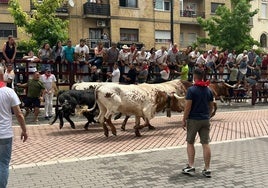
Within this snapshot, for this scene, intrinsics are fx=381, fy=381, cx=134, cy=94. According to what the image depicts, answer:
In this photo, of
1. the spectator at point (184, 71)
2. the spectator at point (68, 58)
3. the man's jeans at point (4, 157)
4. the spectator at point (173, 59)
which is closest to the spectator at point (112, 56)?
the spectator at point (68, 58)

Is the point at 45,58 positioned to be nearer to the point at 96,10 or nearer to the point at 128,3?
the point at 96,10

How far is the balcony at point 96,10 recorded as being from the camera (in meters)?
34.9

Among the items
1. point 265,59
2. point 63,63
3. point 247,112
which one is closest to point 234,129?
point 247,112

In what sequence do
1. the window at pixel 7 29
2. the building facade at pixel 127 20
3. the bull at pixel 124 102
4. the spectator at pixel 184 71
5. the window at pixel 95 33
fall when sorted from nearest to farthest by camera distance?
the bull at pixel 124 102 < the spectator at pixel 184 71 < the window at pixel 7 29 < the building facade at pixel 127 20 < the window at pixel 95 33

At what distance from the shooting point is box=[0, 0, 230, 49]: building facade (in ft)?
112

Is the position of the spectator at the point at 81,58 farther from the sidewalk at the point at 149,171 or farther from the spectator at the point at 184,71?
the sidewalk at the point at 149,171

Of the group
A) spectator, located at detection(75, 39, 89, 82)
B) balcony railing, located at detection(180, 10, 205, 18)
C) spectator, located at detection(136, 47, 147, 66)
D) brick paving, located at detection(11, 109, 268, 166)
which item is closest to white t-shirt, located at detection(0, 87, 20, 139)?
brick paving, located at detection(11, 109, 268, 166)

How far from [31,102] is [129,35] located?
24.4 meters

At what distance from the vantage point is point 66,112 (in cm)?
1188

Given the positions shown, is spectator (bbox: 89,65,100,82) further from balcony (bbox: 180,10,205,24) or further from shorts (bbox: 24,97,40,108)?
balcony (bbox: 180,10,205,24)

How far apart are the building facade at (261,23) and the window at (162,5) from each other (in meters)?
12.1

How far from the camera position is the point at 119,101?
34.9 ft

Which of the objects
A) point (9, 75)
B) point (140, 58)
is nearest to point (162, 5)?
point (140, 58)

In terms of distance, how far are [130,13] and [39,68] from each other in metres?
23.3
